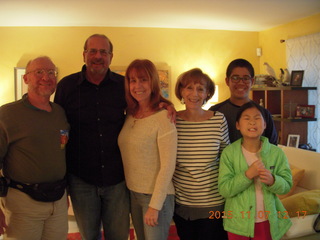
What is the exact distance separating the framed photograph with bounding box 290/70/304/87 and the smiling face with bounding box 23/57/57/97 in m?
3.52

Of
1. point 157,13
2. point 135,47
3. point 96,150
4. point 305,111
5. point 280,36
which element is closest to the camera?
point 96,150

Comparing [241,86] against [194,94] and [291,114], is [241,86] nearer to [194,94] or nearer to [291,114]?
[194,94]

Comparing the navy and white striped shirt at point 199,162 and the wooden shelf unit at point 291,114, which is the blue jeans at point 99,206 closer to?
the navy and white striped shirt at point 199,162

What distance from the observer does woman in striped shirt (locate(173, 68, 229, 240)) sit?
61.3 inches

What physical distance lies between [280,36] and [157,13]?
211 centimetres

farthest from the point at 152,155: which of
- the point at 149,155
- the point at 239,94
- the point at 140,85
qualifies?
the point at 239,94

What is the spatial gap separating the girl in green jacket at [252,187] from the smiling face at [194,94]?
256 mm

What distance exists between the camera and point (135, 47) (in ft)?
15.9

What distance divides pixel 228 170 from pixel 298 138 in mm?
3078

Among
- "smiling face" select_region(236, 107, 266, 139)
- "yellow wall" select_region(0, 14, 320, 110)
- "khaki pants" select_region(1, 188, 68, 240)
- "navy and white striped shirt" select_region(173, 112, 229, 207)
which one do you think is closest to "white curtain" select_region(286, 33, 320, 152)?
"yellow wall" select_region(0, 14, 320, 110)

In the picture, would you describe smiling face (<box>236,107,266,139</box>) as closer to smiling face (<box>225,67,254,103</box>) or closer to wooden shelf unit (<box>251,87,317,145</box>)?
smiling face (<box>225,67,254,103</box>)

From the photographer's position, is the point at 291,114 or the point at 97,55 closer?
the point at 97,55

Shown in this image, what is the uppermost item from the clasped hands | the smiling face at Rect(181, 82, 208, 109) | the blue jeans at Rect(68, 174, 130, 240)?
the smiling face at Rect(181, 82, 208, 109)

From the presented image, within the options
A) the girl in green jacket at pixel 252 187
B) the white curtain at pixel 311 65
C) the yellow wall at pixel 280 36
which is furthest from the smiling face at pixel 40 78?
the yellow wall at pixel 280 36
